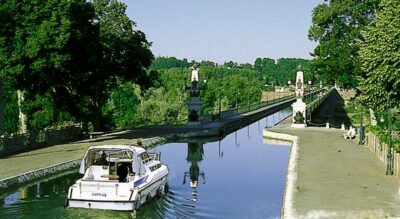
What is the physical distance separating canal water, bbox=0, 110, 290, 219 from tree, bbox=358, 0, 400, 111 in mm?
6026

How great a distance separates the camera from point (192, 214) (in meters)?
20.1

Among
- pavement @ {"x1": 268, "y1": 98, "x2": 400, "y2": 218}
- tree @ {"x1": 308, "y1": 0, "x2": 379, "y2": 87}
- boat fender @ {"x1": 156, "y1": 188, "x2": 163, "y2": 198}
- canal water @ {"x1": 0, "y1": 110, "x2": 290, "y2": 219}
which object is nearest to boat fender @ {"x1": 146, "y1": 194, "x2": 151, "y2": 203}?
canal water @ {"x1": 0, "y1": 110, "x2": 290, "y2": 219}

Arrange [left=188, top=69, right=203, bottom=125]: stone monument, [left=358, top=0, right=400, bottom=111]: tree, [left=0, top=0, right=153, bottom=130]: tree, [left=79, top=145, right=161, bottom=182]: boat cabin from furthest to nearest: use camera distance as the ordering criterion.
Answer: [left=188, top=69, right=203, bottom=125]: stone monument → [left=0, top=0, right=153, bottom=130]: tree → [left=358, top=0, right=400, bottom=111]: tree → [left=79, top=145, right=161, bottom=182]: boat cabin

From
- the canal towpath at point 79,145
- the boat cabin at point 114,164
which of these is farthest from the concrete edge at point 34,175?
the boat cabin at point 114,164

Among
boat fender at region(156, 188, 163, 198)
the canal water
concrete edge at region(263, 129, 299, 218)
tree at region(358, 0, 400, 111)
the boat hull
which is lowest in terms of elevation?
the canal water

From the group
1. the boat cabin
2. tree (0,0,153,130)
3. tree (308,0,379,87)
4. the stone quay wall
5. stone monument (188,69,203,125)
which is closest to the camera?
the boat cabin

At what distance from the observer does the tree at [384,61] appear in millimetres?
26578

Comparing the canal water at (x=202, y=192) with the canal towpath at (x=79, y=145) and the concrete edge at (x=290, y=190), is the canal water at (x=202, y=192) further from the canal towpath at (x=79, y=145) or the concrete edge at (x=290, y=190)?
the canal towpath at (x=79, y=145)

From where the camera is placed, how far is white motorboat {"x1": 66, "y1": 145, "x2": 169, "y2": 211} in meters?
19.3

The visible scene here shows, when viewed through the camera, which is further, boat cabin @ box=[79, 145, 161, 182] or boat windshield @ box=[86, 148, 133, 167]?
boat windshield @ box=[86, 148, 133, 167]

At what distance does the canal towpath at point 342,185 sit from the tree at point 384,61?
2.95 meters

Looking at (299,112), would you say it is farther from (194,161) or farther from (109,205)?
(109,205)

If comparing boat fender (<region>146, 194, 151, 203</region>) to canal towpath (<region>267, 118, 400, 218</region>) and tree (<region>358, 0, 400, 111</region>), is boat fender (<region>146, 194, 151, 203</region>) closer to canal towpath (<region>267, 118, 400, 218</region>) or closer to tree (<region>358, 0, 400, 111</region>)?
canal towpath (<region>267, 118, 400, 218</region>)

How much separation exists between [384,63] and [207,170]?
1050 centimetres
